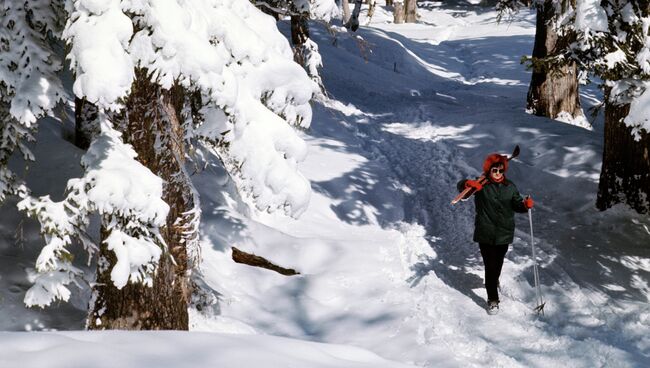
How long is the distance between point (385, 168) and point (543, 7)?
18.7 feet

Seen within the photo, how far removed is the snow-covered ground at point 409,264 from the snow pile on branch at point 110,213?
3.32 ft

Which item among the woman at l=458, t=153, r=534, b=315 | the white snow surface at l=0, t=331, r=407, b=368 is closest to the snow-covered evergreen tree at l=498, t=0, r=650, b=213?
the woman at l=458, t=153, r=534, b=315

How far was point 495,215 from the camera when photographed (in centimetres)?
922

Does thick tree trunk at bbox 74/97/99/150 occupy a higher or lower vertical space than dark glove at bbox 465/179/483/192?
higher

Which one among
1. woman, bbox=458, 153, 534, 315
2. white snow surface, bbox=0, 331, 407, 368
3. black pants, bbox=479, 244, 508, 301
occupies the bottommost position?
black pants, bbox=479, 244, 508, 301

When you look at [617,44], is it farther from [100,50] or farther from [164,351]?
[164,351]

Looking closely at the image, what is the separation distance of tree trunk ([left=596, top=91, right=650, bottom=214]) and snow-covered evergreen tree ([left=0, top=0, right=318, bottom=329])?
20.6ft

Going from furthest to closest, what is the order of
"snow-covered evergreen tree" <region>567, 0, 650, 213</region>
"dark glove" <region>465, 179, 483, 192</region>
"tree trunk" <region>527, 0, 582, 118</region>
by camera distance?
"tree trunk" <region>527, 0, 582, 118</region> → "snow-covered evergreen tree" <region>567, 0, 650, 213</region> → "dark glove" <region>465, 179, 483, 192</region>

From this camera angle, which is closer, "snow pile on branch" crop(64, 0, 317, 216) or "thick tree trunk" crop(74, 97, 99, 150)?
"snow pile on branch" crop(64, 0, 317, 216)

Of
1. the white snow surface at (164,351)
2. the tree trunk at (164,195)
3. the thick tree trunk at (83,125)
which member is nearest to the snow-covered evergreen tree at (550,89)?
the thick tree trunk at (83,125)

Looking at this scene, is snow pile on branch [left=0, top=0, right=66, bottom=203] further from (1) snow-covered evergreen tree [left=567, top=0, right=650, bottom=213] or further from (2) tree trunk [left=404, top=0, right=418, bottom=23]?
(2) tree trunk [left=404, top=0, right=418, bottom=23]

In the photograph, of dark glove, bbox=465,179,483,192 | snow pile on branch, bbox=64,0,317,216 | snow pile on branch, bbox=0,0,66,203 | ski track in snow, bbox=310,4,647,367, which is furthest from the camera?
dark glove, bbox=465,179,483,192

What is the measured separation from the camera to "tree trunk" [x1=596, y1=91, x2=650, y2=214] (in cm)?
1152

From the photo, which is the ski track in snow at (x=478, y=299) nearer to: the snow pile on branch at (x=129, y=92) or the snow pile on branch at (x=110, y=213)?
the snow pile on branch at (x=129, y=92)
